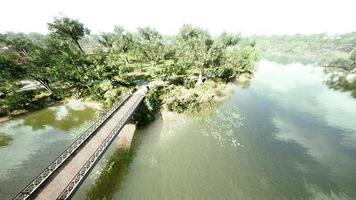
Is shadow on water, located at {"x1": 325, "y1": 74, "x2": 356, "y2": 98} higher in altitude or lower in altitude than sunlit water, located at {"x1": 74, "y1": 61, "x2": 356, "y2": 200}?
lower

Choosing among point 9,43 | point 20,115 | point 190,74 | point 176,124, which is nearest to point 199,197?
point 176,124

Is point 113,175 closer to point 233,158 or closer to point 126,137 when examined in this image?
point 126,137

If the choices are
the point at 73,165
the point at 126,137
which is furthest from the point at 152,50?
the point at 73,165

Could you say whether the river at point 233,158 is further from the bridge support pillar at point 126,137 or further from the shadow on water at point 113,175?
the bridge support pillar at point 126,137

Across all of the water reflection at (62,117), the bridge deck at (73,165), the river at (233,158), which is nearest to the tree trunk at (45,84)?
the water reflection at (62,117)

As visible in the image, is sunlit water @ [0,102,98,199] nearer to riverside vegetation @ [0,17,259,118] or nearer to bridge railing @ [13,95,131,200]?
riverside vegetation @ [0,17,259,118]

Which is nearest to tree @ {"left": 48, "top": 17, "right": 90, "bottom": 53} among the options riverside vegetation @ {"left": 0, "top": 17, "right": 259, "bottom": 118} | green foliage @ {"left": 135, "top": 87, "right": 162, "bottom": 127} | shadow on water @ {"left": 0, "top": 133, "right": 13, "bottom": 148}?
riverside vegetation @ {"left": 0, "top": 17, "right": 259, "bottom": 118}
